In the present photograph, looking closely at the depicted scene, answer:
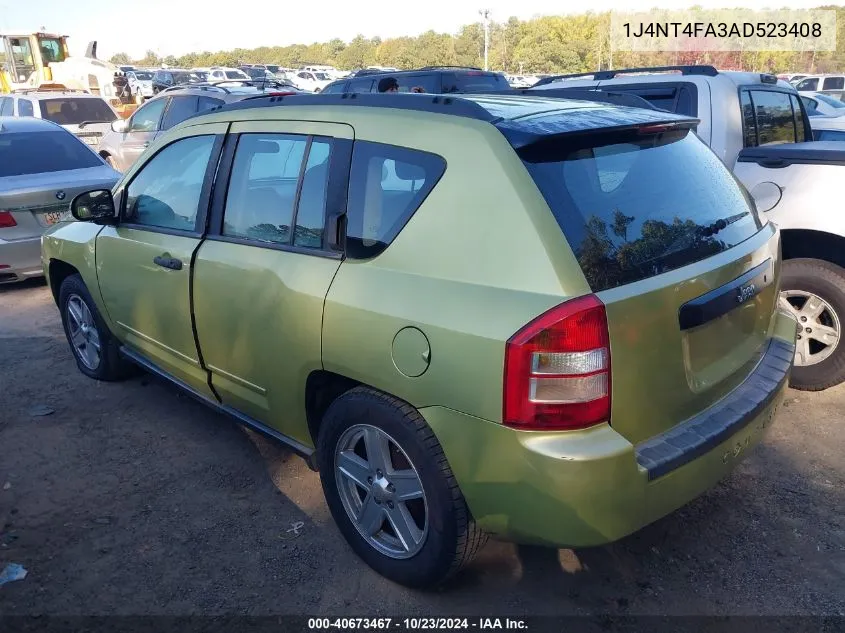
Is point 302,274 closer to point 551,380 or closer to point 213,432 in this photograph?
point 551,380

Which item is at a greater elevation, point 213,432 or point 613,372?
point 613,372

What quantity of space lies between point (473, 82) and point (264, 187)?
25.8 ft

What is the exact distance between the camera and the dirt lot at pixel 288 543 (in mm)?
2660

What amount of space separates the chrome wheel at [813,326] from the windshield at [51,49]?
79.9 feet

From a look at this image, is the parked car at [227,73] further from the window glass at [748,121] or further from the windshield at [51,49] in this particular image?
the window glass at [748,121]

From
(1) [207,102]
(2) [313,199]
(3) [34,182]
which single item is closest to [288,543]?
(2) [313,199]

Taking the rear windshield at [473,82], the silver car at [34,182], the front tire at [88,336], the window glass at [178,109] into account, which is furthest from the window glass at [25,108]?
the front tire at [88,336]

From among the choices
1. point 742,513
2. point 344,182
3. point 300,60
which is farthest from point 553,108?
point 300,60

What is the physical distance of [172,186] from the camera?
3.71 m

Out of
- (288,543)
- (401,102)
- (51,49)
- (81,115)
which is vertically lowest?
(288,543)

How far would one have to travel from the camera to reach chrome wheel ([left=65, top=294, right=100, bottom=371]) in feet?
15.3

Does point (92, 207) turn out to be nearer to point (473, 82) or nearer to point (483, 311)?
point (483, 311)

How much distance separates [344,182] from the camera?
8.88 feet

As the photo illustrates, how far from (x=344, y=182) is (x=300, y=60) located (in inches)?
3970
